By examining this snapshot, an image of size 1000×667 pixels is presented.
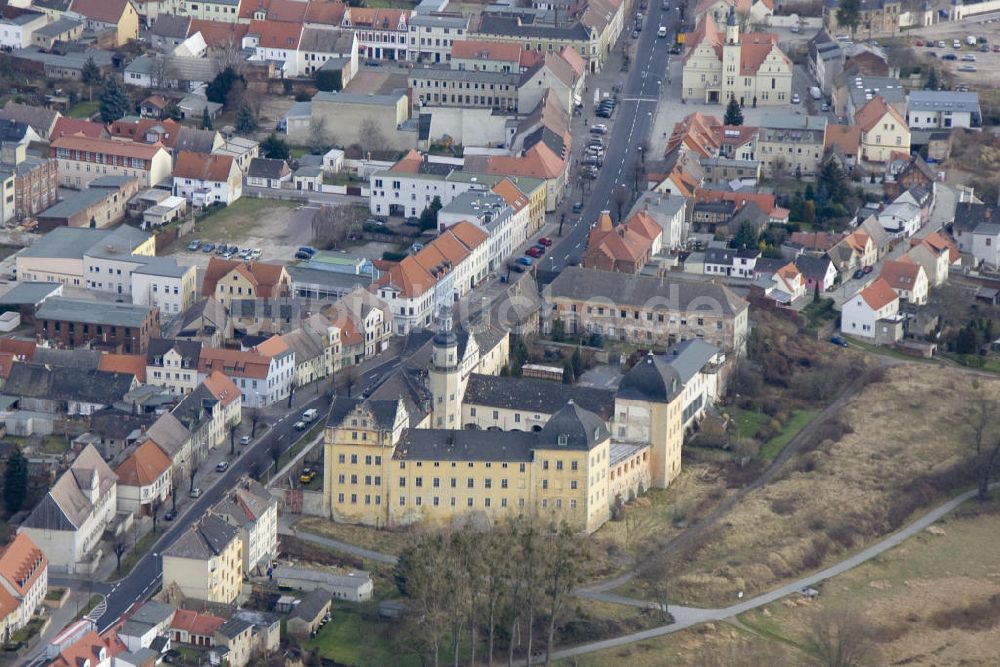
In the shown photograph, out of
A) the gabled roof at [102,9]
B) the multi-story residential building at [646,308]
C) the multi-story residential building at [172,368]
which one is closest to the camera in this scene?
the multi-story residential building at [172,368]

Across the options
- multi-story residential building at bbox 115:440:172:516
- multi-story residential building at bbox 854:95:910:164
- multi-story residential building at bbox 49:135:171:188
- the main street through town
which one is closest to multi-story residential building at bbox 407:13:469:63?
the main street through town

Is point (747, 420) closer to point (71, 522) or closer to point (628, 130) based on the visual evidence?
point (71, 522)

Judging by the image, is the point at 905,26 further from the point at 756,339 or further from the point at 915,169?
the point at 756,339

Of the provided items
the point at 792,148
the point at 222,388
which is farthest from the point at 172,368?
the point at 792,148

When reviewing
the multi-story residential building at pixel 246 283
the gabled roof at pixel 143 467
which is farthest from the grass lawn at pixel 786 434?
the gabled roof at pixel 143 467

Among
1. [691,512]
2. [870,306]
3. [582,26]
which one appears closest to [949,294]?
[870,306]

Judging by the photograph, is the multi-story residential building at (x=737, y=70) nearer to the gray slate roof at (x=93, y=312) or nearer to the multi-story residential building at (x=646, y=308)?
the multi-story residential building at (x=646, y=308)
